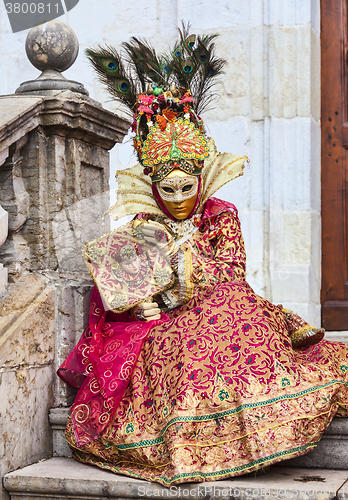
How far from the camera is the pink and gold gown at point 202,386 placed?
206 cm

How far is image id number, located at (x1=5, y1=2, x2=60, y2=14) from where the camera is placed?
205 inches

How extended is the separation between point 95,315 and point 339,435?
107 centimetres

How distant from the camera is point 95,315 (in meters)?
2.59

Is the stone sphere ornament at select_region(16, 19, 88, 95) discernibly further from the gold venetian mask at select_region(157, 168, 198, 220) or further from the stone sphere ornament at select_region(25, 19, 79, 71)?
the gold venetian mask at select_region(157, 168, 198, 220)

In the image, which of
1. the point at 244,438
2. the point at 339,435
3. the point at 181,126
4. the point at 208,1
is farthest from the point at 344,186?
the point at 244,438

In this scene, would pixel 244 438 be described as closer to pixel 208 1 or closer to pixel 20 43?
pixel 208 1

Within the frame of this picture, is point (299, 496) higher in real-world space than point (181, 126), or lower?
lower

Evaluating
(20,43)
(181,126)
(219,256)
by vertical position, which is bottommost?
(219,256)

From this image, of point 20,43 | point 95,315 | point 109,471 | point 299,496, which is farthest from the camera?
point 20,43

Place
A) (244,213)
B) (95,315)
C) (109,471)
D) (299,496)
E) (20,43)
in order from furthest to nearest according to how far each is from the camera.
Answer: (20,43)
(244,213)
(95,315)
(109,471)
(299,496)

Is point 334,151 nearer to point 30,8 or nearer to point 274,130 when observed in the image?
point 274,130

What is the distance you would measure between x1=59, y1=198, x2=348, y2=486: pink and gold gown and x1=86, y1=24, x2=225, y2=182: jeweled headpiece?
398mm

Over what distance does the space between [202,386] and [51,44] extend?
5.49 feet

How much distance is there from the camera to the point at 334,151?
4.59 meters
